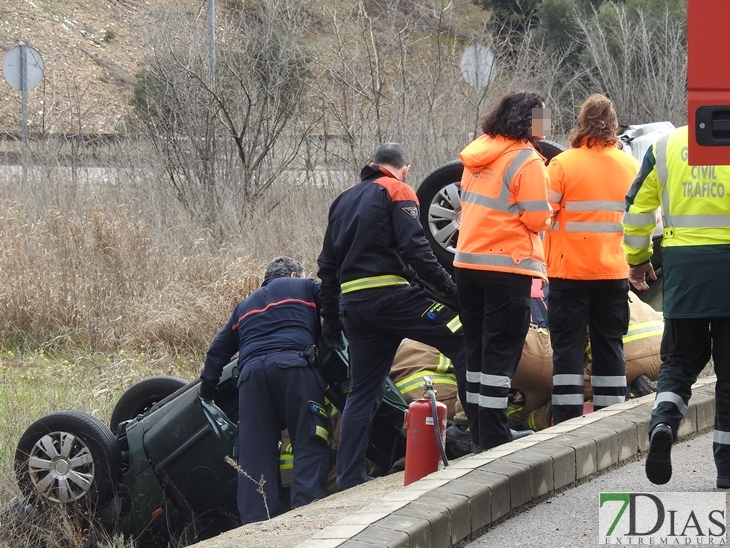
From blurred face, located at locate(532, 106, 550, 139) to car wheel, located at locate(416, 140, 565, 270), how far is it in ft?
5.93

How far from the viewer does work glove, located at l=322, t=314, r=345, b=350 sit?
6938 mm

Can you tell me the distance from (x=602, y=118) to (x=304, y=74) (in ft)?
30.2

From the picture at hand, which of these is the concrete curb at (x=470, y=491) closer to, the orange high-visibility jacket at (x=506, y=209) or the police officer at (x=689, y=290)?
the police officer at (x=689, y=290)

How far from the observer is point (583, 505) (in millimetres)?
4645

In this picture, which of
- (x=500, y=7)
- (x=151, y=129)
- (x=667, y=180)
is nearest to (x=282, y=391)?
(x=667, y=180)

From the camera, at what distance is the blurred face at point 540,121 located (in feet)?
18.9

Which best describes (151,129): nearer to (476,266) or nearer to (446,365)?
(446,365)

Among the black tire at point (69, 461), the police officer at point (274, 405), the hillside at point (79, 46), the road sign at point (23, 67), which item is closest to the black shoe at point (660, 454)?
the police officer at point (274, 405)

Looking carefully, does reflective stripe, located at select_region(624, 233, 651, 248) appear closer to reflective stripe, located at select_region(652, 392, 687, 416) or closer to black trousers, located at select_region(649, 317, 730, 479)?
black trousers, located at select_region(649, 317, 730, 479)

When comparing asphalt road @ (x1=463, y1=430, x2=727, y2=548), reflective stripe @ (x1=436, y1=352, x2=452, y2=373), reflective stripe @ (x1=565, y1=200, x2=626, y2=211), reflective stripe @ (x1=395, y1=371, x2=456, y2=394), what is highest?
reflective stripe @ (x1=565, y1=200, x2=626, y2=211)

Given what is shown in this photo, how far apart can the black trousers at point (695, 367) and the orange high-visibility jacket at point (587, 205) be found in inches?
61.4

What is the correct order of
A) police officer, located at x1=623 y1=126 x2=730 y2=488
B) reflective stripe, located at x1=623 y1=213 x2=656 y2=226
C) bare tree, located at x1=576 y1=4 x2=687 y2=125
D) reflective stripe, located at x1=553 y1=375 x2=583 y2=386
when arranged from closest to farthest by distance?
police officer, located at x1=623 y1=126 x2=730 y2=488
reflective stripe, located at x1=623 y1=213 x2=656 y2=226
reflective stripe, located at x1=553 y1=375 x2=583 y2=386
bare tree, located at x1=576 y1=4 x2=687 y2=125

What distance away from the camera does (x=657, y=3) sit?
2555cm

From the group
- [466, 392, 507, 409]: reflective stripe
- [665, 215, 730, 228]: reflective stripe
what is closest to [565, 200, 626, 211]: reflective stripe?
[466, 392, 507, 409]: reflective stripe
